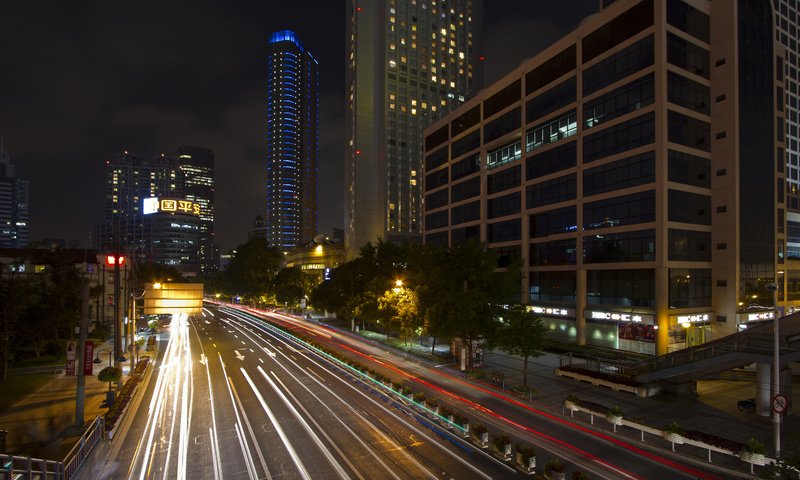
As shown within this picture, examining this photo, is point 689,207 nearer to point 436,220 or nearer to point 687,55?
point 687,55

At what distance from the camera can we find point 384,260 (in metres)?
64.9

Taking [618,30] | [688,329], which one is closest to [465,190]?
[618,30]

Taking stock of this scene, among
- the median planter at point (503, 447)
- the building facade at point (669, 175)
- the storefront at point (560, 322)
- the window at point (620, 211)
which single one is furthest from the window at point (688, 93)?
the median planter at point (503, 447)

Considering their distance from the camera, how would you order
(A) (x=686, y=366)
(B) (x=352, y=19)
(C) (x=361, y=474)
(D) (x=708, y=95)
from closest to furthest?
(C) (x=361, y=474)
(A) (x=686, y=366)
(D) (x=708, y=95)
(B) (x=352, y=19)

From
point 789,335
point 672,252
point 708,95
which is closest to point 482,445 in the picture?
point 789,335

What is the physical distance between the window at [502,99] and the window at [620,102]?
13887 mm

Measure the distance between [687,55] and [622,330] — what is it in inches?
1110

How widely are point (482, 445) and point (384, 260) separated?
149ft

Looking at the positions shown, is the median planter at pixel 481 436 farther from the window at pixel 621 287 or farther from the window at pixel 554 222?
the window at pixel 554 222

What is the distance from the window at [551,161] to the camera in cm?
5094

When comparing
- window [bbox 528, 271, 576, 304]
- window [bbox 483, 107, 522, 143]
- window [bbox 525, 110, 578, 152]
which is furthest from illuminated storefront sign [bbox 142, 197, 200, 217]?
window [bbox 528, 271, 576, 304]

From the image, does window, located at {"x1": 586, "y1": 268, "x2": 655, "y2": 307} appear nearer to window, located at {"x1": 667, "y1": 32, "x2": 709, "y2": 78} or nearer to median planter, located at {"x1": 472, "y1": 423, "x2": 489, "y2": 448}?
window, located at {"x1": 667, "y1": 32, "x2": 709, "y2": 78}

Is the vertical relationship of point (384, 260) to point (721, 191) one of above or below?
below

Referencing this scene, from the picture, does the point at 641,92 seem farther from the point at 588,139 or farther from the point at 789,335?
the point at 789,335
